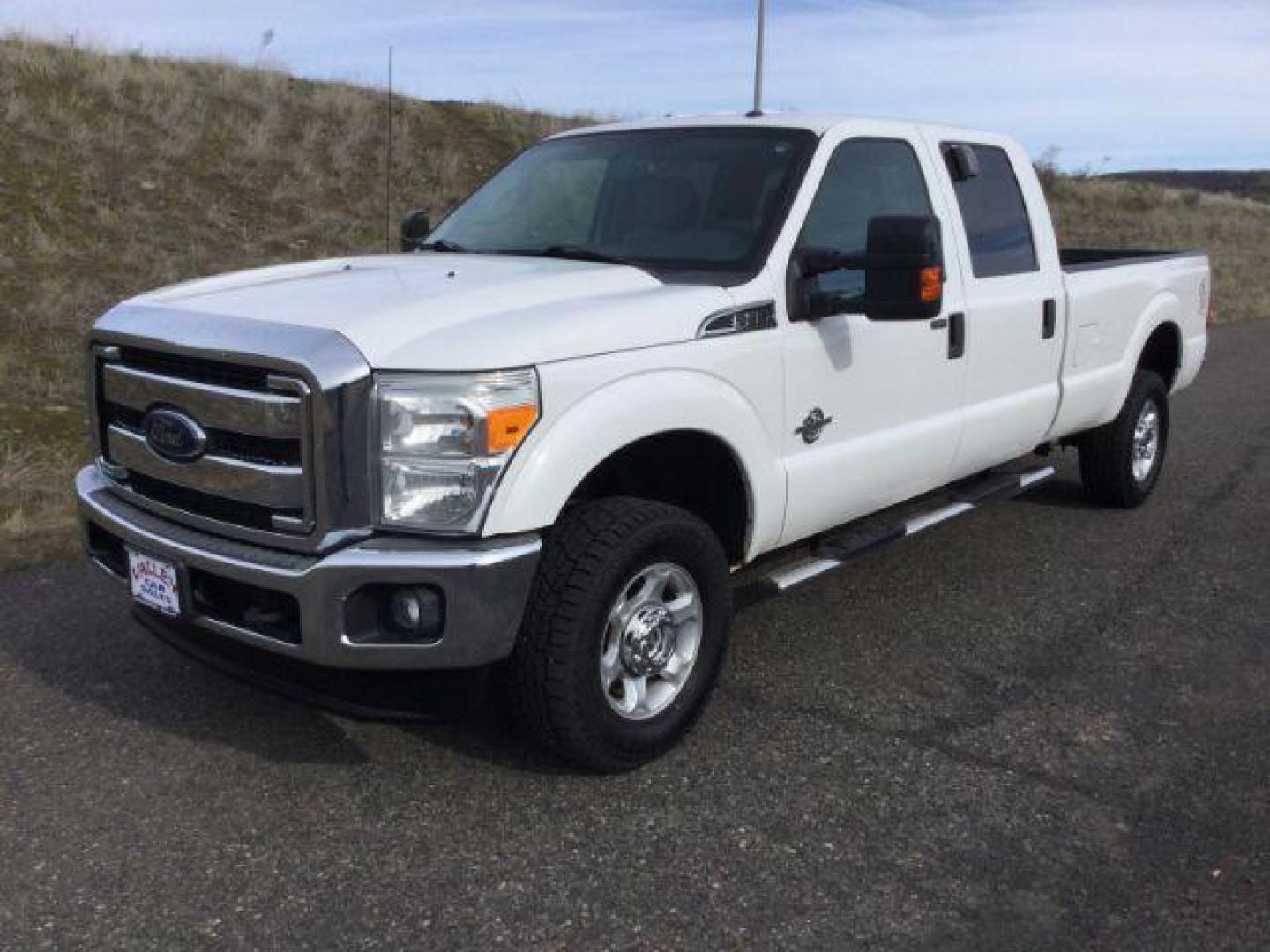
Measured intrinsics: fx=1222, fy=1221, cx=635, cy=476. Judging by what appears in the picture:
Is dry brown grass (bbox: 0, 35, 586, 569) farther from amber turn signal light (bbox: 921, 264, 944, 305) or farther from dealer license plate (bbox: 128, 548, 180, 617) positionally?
amber turn signal light (bbox: 921, 264, 944, 305)

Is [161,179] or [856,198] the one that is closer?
[856,198]

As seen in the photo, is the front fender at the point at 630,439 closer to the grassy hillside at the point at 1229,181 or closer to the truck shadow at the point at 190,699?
the truck shadow at the point at 190,699

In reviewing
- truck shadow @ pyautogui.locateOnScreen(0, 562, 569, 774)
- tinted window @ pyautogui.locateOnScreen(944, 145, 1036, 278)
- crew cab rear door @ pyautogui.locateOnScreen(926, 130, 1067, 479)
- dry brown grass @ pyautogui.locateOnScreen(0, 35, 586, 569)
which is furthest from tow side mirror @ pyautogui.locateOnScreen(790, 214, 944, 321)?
dry brown grass @ pyautogui.locateOnScreen(0, 35, 586, 569)

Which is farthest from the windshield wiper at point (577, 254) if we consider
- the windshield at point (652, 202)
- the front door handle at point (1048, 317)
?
the front door handle at point (1048, 317)

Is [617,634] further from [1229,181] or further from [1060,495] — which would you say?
[1229,181]

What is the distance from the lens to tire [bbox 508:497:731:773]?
3.26m

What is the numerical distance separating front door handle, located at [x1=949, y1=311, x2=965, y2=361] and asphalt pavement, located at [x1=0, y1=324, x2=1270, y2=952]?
1.07 metres

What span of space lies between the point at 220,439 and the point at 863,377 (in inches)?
85.6

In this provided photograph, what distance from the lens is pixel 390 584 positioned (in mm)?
3035

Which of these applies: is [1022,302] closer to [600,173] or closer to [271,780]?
[600,173]

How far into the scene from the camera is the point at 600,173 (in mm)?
4648

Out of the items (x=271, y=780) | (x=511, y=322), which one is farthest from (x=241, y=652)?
(x=511, y=322)

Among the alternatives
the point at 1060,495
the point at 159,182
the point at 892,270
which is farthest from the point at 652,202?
the point at 159,182

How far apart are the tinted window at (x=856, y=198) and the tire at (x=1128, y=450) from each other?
7.56ft
